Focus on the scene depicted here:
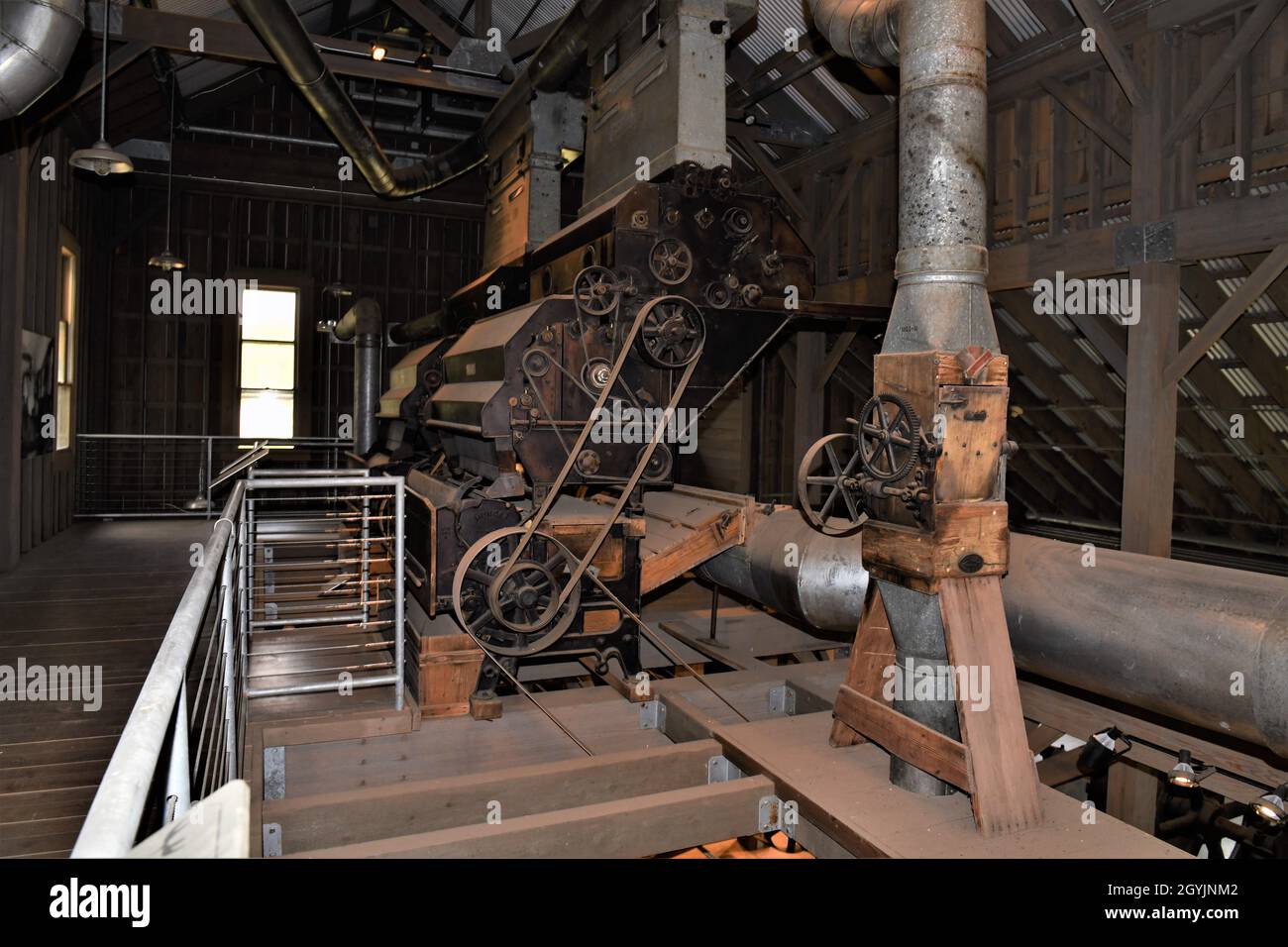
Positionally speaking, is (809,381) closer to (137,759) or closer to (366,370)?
(366,370)

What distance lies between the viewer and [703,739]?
4016mm

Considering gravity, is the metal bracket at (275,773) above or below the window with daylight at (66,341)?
below

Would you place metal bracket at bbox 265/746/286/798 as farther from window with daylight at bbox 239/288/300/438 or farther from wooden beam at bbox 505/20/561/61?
window with daylight at bbox 239/288/300/438

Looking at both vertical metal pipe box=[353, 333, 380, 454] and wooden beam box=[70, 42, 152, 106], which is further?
vertical metal pipe box=[353, 333, 380, 454]

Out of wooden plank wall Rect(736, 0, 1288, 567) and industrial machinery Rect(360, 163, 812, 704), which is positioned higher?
wooden plank wall Rect(736, 0, 1288, 567)

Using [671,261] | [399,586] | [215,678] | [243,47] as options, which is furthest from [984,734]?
[243,47]

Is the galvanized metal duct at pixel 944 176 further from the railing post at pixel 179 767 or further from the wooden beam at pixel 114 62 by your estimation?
the wooden beam at pixel 114 62

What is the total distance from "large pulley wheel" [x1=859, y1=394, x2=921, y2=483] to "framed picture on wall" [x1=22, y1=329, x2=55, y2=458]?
774cm

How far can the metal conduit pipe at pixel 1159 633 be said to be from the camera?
259 centimetres

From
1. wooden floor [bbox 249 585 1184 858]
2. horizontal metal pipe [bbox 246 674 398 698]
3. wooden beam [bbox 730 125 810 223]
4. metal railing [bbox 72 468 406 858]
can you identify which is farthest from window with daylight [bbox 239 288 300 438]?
horizontal metal pipe [bbox 246 674 398 698]

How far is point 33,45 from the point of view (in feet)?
16.2

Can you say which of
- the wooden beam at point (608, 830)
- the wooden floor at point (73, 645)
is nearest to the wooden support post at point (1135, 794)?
the wooden beam at point (608, 830)

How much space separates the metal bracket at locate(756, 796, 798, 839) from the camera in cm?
333

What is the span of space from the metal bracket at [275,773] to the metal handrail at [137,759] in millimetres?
2596
